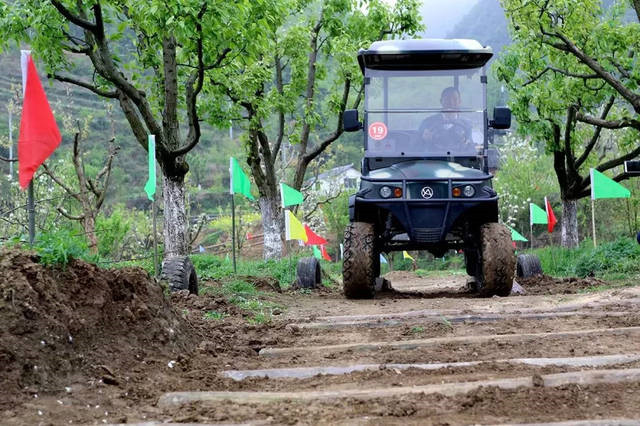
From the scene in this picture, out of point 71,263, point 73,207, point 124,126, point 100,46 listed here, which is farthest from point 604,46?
point 124,126

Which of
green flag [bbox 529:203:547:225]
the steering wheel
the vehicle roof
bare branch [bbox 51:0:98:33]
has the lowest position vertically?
green flag [bbox 529:203:547:225]

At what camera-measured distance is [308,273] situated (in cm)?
1355

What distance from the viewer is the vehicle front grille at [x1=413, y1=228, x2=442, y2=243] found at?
1093 cm

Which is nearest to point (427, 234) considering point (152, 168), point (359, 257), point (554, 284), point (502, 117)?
point (359, 257)

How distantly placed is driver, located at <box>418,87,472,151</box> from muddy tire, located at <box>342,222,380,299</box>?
1.43 metres

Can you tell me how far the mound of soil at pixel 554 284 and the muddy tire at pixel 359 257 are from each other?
244 centimetres

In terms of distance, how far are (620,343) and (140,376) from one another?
3.18 m

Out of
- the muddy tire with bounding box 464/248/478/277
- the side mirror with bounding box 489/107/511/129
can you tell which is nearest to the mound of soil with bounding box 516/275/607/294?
the muddy tire with bounding box 464/248/478/277

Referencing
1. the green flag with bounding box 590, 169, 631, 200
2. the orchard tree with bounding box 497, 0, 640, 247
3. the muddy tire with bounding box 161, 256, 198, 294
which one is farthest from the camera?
the orchard tree with bounding box 497, 0, 640, 247

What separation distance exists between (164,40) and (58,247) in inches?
360

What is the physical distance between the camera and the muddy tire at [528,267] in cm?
1396

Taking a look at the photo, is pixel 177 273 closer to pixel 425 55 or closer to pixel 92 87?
pixel 425 55

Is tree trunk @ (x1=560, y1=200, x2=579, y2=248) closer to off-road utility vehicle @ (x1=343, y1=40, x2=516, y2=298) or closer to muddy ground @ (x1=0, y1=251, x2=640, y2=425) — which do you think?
off-road utility vehicle @ (x1=343, y1=40, x2=516, y2=298)

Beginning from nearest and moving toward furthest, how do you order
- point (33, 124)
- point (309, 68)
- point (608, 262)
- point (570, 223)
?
point (33, 124) → point (608, 262) → point (570, 223) → point (309, 68)
